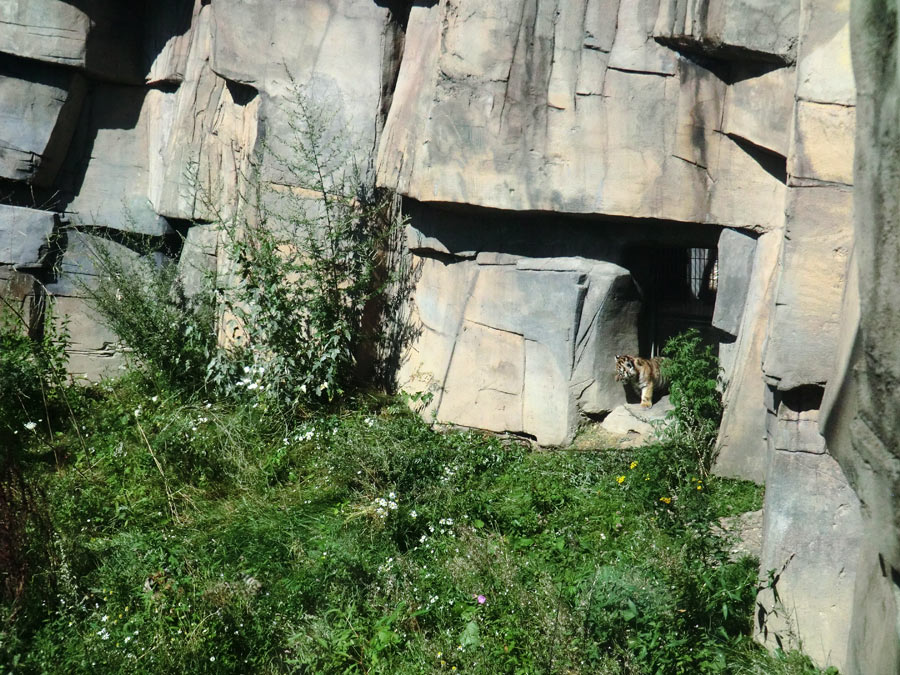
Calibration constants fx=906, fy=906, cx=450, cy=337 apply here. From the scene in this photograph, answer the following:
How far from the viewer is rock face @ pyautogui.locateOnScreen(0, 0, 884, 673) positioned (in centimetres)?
432

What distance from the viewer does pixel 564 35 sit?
7305mm

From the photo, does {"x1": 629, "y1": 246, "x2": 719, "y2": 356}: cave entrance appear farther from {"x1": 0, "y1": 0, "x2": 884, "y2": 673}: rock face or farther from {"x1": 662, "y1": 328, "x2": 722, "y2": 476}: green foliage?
{"x1": 662, "y1": 328, "x2": 722, "y2": 476}: green foliage

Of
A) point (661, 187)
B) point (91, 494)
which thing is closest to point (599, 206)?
point (661, 187)

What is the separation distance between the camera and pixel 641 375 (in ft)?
25.9

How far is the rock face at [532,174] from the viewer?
4320 mm

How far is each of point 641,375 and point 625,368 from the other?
0.18 meters

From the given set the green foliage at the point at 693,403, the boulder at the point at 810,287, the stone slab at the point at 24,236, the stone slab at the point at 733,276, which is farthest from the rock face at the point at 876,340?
the stone slab at the point at 24,236

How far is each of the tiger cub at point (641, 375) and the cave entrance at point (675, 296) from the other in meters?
0.55

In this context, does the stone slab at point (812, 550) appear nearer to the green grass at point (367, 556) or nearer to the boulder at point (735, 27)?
the green grass at point (367, 556)

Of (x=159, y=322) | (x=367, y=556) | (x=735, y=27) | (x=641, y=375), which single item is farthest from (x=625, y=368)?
(x=159, y=322)

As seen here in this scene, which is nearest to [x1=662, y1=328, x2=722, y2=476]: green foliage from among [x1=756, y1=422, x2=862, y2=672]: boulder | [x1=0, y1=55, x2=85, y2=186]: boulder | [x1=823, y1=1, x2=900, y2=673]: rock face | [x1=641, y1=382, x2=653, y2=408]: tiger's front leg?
[x1=641, y1=382, x2=653, y2=408]: tiger's front leg

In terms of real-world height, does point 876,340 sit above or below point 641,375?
above

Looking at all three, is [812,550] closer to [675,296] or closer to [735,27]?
[735,27]

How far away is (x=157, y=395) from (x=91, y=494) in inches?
88.2
